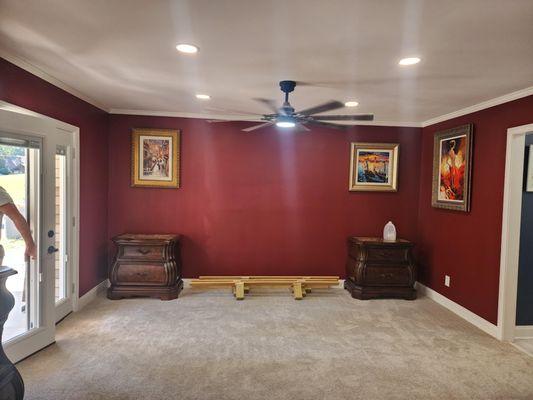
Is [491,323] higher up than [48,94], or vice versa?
[48,94]

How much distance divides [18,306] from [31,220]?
734 mm

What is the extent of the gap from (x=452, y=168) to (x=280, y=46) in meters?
2.89

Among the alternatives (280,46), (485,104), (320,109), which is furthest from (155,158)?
(485,104)

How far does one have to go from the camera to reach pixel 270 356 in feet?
9.49

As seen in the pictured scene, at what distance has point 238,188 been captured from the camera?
15.9ft

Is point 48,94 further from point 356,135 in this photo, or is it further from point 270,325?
point 356,135

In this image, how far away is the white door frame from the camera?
3.32 m

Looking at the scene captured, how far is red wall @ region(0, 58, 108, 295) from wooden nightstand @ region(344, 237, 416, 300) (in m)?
3.29

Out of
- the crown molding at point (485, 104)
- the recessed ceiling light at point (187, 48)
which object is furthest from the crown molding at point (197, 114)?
the recessed ceiling light at point (187, 48)

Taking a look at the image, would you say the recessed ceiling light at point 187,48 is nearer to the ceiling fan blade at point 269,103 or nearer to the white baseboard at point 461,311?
the ceiling fan blade at point 269,103

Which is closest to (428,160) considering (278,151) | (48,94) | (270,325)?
(278,151)

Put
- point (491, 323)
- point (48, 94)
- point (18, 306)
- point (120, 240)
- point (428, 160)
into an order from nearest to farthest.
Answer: point (18, 306) → point (48, 94) → point (491, 323) → point (120, 240) → point (428, 160)

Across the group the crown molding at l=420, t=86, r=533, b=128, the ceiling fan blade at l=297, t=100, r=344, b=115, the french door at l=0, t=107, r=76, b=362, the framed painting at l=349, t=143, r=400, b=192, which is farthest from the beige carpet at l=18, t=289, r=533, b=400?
the crown molding at l=420, t=86, r=533, b=128

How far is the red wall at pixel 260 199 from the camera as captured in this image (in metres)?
4.71
